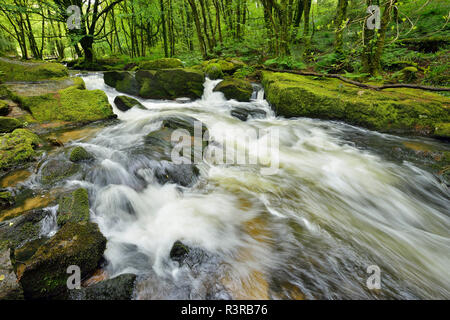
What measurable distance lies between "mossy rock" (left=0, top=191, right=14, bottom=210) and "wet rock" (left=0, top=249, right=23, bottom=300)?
42.6 inches

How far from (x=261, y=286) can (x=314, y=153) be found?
4.08 m

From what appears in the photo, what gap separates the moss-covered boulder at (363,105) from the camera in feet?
17.9

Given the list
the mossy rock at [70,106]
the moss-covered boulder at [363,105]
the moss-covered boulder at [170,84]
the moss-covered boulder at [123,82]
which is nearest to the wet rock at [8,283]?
the mossy rock at [70,106]

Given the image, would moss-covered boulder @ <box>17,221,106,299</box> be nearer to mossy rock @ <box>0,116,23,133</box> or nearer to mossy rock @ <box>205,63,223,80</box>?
mossy rock @ <box>0,116,23,133</box>

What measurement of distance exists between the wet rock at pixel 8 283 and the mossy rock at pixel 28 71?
7500 millimetres

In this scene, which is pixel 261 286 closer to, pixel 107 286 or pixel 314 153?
pixel 107 286

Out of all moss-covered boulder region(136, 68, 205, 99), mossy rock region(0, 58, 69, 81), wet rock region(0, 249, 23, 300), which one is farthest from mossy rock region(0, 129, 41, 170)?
moss-covered boulder region(136, 68, 205, 99)

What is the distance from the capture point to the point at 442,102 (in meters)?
5.59

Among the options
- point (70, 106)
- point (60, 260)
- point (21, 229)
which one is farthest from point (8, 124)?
point (60, 260)

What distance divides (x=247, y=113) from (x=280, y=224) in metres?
5.22

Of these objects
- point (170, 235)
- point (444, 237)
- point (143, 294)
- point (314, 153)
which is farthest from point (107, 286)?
point (314, 153)

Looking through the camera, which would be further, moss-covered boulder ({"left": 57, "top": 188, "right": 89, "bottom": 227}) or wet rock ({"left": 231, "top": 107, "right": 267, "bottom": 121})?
wet rock ({"left": 231, "top": 107, "right": 267, "bottom": 121})

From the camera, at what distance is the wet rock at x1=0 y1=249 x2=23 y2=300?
5.70 feet

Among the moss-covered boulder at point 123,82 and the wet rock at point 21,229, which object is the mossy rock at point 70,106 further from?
the wet rock at point 21,229
